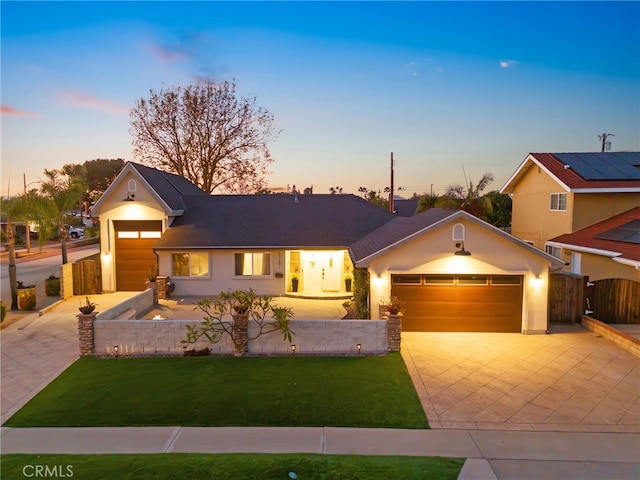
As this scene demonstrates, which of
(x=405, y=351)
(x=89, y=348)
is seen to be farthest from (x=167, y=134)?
(x=405, y=351)

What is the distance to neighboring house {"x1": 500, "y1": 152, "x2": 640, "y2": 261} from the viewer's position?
2044 centimetres

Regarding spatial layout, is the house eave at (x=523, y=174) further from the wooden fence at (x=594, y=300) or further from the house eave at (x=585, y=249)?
the wooden fence at (x=594, y=300)

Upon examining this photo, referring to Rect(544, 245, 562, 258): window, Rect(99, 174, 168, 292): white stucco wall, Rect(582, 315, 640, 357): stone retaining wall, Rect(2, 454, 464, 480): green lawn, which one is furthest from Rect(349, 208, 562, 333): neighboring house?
Rect(99, 174, 168, 292): white stucco wall

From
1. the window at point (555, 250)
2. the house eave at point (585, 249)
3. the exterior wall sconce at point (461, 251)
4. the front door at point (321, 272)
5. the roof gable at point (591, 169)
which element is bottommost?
the front door at point (321, 272)

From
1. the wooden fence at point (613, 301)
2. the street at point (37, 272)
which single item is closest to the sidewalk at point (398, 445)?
the wooden fence at point (613, 301)

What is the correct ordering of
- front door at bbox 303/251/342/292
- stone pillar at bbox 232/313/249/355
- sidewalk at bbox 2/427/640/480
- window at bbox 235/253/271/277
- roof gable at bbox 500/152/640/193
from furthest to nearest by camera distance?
front door at bbox 303/251/342/292 → window at bbox 235/253/271/277 → roof gable at bbox 500/152/640/193 → stone pillar at bbox 232/313/249/355 → sidewalk at bbox 2/427/640/480

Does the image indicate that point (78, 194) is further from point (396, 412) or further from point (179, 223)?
point (396, 412)

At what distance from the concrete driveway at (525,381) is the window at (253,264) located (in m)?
8.72

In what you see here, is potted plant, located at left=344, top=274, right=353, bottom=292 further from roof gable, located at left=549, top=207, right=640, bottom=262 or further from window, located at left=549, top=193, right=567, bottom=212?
window, located at left=549, top=193, right=567, bottom=212

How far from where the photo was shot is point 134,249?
21234 millimetres

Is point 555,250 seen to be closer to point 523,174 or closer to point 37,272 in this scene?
point 523,174

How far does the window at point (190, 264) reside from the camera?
66.7ft

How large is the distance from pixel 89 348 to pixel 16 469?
587 centimetres

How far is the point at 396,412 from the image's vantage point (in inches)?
344
